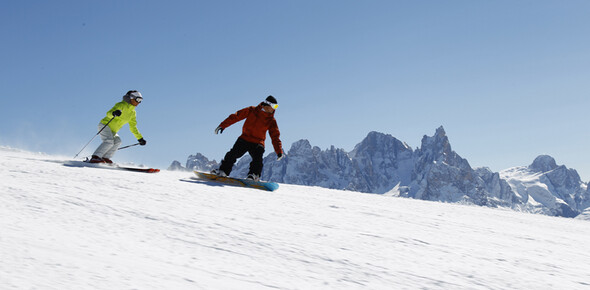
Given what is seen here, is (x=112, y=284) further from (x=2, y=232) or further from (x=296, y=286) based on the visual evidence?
(x=2, y=232)

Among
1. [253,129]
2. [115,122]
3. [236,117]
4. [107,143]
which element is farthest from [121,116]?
[253,129]

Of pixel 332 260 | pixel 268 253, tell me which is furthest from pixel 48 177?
pixel 332 260

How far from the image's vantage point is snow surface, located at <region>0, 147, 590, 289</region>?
291 centimetres

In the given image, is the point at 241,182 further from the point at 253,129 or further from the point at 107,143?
the point at 107,143

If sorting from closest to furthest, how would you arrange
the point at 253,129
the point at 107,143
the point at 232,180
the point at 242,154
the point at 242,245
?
the point at 242,245
the point at 232,180
the point at 242,154
the point at 253,129
the point at 107,143

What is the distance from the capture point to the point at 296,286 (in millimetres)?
2893

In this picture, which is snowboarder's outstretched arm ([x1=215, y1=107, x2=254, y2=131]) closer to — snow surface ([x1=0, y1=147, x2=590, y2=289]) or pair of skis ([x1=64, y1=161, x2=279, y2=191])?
pair of skis ([x1=64, y1=161, x2=279, y2=191])

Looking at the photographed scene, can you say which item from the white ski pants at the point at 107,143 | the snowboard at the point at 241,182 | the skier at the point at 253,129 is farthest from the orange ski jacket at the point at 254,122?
the white ski pants at the point at 107,143

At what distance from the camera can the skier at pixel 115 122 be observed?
10758mm

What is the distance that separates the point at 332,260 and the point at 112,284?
1638 mm

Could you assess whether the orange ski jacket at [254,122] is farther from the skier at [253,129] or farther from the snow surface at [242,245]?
the snow surface at [242,245]

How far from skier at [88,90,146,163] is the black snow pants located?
3166mm

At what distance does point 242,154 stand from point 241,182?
3.42 ft

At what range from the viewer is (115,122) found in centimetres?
1093
